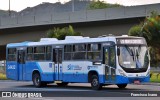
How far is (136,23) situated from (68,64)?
26598 mm

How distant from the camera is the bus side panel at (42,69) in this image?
3100cm

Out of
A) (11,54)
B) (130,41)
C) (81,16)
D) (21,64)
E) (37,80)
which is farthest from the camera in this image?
(81,16)

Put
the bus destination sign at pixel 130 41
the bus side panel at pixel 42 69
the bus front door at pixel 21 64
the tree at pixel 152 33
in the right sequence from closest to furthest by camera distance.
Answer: the bus destination sign at pixel 130 41, the bus side panel at pixel 42 69, the bus front door at pixel 21 64, the tree at pixel 152 33

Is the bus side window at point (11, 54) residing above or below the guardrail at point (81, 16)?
below

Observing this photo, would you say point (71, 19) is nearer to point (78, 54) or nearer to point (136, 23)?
point (136, 23)

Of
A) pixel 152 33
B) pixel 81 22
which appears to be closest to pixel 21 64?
pixel 152 33

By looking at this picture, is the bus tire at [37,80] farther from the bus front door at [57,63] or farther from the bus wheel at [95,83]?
the bus wheel at [95,83]

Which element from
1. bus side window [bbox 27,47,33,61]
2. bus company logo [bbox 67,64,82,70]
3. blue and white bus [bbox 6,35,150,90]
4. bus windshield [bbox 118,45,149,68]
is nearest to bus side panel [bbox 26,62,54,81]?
blue and white bus [bbox 6,35,150,90]

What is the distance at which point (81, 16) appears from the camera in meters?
58.8

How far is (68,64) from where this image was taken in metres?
29.5

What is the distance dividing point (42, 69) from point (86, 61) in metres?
4.57

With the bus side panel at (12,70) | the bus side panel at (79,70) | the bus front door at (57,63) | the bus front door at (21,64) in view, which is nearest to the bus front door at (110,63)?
the bus side panel at (79,70)

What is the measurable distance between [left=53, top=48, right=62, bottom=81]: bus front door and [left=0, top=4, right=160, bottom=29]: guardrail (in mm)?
23065

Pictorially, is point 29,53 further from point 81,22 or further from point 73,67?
point 81,22
